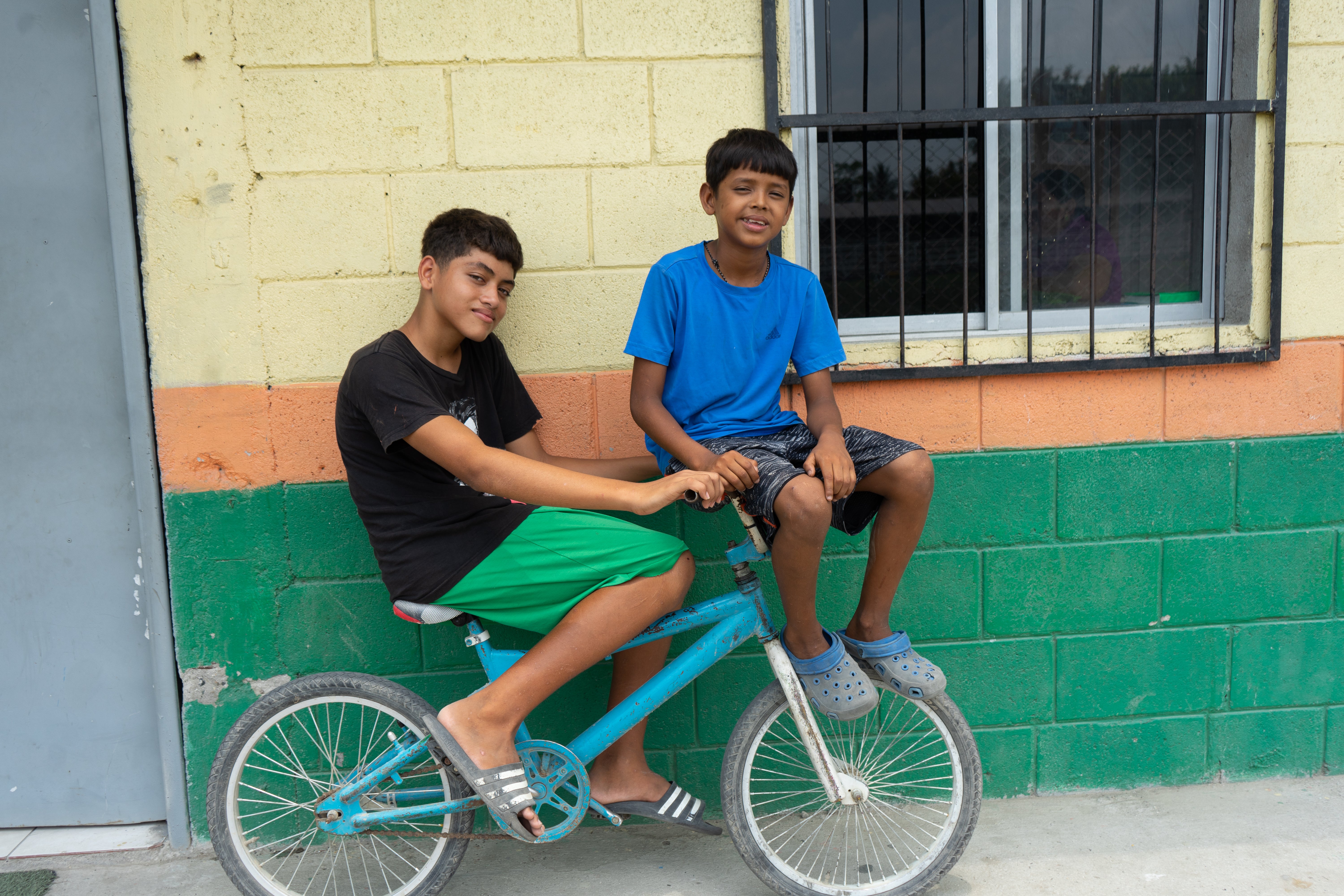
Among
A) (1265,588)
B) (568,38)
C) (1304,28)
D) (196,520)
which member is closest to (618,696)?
(196,520)

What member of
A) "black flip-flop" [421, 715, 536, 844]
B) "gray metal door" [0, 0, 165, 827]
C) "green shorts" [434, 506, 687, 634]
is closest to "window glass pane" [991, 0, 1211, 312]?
"green shorts" [434, 506, 687, 634]

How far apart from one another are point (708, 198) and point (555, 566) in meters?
1.06

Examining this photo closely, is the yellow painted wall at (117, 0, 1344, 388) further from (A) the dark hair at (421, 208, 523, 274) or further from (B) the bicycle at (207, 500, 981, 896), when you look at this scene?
(B) the bicycle at (207, 500, 981, 896)

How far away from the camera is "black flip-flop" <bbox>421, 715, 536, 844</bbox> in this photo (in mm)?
2365

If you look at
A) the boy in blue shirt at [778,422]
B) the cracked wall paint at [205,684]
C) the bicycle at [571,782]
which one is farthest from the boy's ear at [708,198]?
the cracked wall paint at [205,684]

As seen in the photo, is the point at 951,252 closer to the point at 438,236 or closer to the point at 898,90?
the point at 898,90

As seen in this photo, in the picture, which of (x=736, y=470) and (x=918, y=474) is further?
(x=918, y=474)

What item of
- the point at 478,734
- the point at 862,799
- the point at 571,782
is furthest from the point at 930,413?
the point at 478,734

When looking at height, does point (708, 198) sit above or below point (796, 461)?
above

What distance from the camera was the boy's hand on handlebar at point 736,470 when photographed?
225 centimetres

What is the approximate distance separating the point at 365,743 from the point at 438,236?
1.54 meters

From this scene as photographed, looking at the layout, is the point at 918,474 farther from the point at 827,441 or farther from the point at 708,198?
the point at 708,198

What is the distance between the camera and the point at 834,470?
2.34 meters

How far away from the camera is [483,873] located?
2.84m
